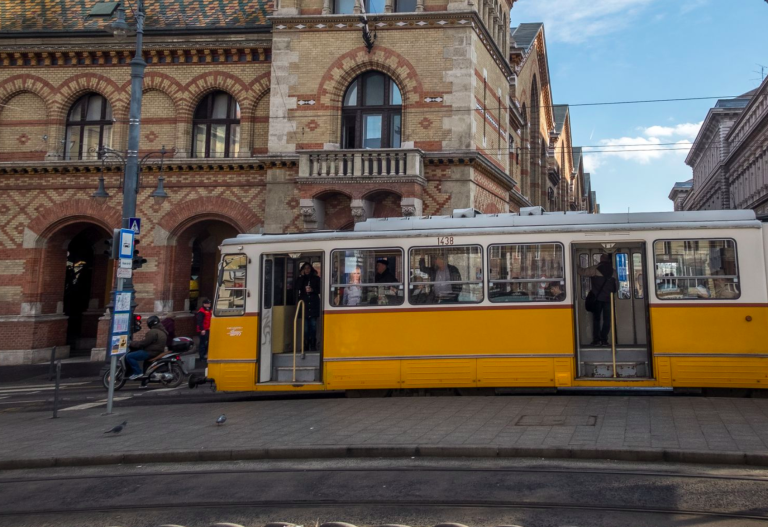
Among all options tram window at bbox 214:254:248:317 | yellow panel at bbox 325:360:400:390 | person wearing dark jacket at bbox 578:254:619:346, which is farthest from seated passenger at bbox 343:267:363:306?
person wearing dark jacket at bbox 578:254:619:346

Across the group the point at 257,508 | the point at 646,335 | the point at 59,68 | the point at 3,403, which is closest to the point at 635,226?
the point at 646,335

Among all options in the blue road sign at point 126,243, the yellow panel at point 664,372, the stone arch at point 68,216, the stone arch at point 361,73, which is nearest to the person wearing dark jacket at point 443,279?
the yellow panel at point 664,372

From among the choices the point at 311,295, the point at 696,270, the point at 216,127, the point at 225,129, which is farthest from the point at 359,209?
the point at 696,270

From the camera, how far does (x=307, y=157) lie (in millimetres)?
20594

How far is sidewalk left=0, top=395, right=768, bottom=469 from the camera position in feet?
24.6

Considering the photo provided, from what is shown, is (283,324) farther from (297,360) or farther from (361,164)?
(361,164)

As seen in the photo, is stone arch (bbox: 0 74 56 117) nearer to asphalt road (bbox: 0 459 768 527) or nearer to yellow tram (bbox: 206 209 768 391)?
yellow tram (bbox: 206 209 768 391)

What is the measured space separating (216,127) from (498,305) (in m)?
15.5

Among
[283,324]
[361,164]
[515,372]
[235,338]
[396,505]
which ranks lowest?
[396,505]

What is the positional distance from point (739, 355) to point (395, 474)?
21.0 ft

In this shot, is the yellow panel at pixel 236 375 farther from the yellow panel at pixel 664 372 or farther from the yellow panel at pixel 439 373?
the yellow panel at pixel 664 372

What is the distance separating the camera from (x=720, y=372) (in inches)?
409

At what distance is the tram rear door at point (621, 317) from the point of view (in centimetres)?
1084

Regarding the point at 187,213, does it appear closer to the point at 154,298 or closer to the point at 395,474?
the point at 154,298
